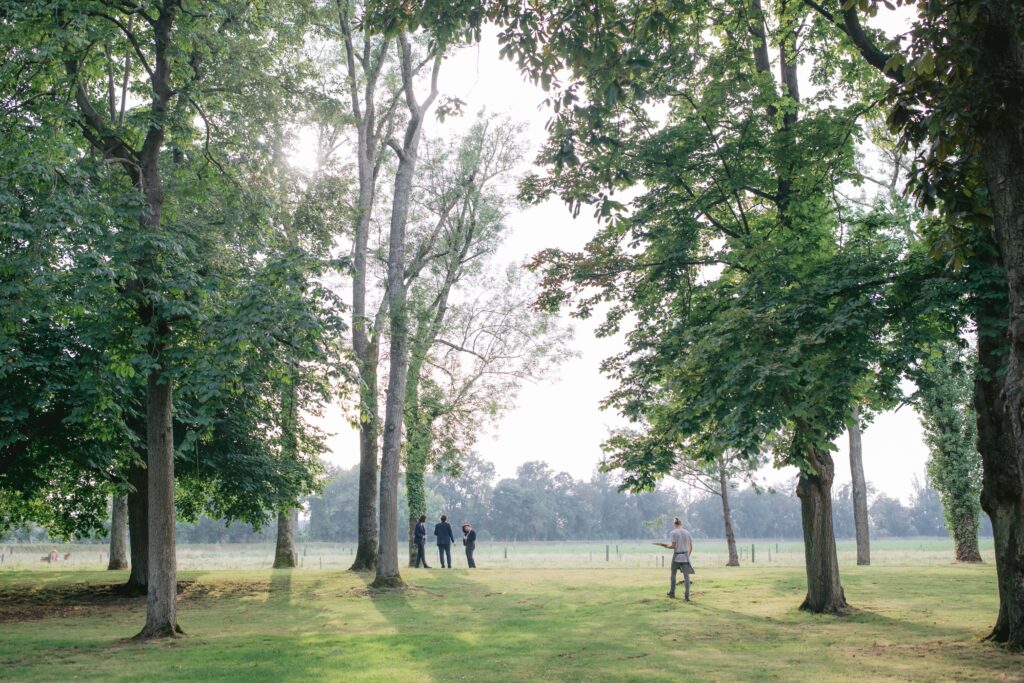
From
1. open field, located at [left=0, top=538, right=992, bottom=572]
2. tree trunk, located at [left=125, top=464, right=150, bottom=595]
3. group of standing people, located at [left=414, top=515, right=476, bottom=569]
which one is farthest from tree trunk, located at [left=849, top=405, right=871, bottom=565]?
tree trunk, located at [left=125, top=464, right=150, bottom=595]

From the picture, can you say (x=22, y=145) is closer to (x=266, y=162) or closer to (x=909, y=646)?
(x=266, y=162)

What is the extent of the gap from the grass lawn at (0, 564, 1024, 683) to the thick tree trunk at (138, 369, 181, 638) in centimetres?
46

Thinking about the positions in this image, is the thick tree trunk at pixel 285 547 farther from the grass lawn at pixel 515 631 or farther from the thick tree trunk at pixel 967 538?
the thick tree trunk at pixel 967 538

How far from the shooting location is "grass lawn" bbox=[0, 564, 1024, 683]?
1012 centimetres

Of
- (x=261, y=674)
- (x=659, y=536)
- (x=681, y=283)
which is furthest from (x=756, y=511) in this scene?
(x=261, y=674)

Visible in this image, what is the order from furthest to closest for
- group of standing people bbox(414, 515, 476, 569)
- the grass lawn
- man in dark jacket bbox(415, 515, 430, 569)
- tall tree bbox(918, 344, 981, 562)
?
tall tree bbox(918, 344, 981, 562) → man in dark jacket bbox(415, 515, 430, 569) → group of standing people bbox(414, 515, 476, 569) → the grass lawn

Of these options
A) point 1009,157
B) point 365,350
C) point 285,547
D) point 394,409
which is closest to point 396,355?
point 394,409

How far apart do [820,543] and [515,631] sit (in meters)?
6.50

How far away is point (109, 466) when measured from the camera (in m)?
18.7

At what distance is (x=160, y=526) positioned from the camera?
Answer: 12.6m

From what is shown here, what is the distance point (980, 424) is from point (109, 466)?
17.8 meters

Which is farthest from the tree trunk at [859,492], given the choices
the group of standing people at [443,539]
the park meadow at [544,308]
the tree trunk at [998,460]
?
the tree trunk at [998,460]

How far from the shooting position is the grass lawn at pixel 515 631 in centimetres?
1012

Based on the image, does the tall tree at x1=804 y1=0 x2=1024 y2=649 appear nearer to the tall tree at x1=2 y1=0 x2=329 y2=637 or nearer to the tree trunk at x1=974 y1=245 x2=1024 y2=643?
the tree trunk at x1=974 y1=245 x2=1024 y2=643
